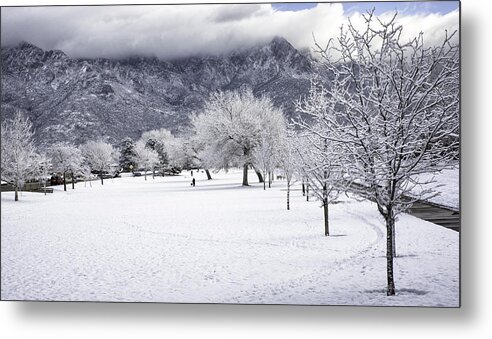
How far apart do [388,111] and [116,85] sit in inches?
148

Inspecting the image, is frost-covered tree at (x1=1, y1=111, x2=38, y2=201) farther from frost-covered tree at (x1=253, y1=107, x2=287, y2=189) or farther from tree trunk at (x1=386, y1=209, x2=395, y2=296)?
tree trunk at (x1=386, y1=209, x2=395, y2=296)

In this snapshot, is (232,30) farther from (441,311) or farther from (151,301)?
(441,311)

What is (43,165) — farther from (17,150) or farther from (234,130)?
(234,130)

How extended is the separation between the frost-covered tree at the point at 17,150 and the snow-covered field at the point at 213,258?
333 millimetres

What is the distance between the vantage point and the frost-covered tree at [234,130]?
8609 mm

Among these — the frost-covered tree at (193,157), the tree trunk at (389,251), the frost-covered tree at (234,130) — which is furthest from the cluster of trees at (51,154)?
the tree trunk at (389,251)

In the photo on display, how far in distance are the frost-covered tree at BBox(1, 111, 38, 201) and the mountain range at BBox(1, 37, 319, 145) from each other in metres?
0.11

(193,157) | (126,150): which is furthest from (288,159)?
(193,157)

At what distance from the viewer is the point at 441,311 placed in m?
5.33

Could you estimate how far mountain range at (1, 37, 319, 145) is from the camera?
249 inches

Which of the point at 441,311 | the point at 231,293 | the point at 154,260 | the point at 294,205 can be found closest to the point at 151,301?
the point at 154,260

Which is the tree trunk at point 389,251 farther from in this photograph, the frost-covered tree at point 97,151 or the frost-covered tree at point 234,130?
the frost-covered tree at point 97,151

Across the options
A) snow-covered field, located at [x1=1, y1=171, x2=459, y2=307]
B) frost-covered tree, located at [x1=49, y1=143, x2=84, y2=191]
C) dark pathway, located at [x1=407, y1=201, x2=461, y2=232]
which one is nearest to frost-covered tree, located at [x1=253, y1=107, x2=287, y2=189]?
snow-covered field, located at [x1=1, y1=171, x2=459, y2=307]

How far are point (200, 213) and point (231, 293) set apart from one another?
2807 mm
